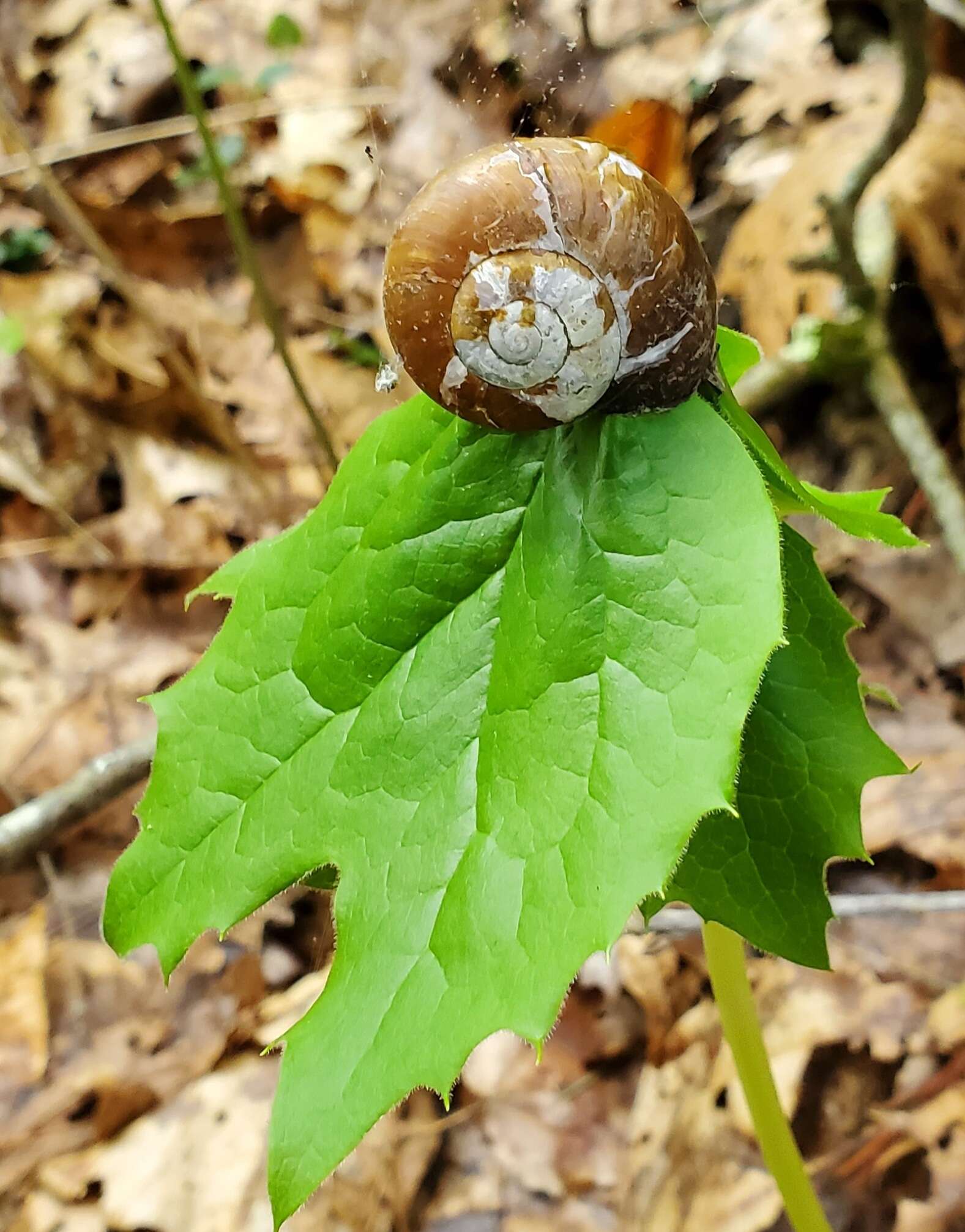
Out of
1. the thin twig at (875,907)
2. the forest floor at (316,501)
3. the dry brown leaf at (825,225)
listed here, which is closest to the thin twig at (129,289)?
the forest floor at (316,501)

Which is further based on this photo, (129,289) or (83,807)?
(129,289)

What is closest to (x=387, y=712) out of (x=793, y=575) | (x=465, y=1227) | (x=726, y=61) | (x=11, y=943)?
(x=793, y=575)

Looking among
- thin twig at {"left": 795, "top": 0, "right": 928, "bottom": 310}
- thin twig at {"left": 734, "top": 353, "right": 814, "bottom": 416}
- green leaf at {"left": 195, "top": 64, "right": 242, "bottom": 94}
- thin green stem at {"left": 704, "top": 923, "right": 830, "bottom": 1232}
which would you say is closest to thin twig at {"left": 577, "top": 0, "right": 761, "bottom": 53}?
thin twig at {"left": 795, "top": 0, "right": 928, "bottom": 310}

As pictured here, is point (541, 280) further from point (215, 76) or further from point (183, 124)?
point (215, 76)

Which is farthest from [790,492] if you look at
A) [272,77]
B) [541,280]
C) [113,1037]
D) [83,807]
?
[272,77]

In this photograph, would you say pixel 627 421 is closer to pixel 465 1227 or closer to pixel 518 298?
pixel 518 298

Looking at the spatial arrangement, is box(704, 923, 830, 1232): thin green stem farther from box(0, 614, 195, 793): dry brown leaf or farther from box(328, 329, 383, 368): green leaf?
box(328, 329, 383, 368): green leaf
